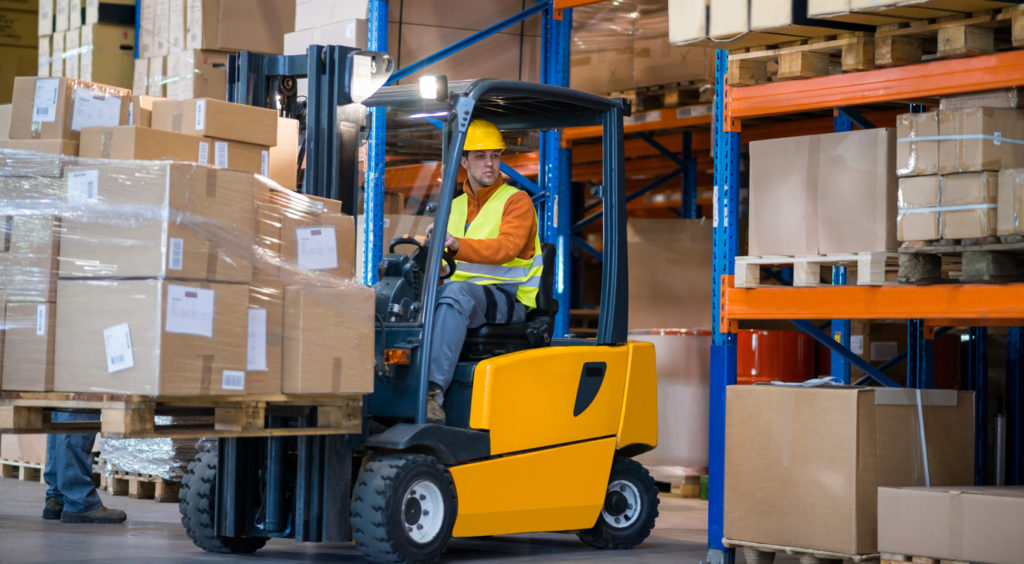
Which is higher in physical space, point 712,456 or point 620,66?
point 620,66

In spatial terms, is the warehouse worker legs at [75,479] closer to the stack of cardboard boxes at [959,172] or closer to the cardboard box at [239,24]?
the cardboard box at [239,24]

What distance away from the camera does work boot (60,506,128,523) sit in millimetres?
7504

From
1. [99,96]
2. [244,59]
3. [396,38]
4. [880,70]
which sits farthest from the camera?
[396,38]

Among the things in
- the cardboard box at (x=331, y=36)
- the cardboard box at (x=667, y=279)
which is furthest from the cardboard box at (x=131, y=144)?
the cardboard box at (x=667, y=279)

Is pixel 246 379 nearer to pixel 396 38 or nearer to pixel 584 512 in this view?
pixel 584 512

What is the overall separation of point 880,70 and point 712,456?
1.88m

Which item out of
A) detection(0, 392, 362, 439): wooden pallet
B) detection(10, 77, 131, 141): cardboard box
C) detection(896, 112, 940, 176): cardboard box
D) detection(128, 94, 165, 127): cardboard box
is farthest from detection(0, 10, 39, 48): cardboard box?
detection(896, 112, 940, 176): cardboard box

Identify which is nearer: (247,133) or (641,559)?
(247,133)

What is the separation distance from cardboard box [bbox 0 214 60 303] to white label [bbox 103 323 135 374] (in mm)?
313

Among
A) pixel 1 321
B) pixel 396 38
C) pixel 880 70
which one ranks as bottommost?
pixel 1 321

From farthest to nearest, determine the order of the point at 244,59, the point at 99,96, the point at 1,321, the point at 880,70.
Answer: the point at 244,59
the point at 880,70
the point at 99,96
the point at 1,321

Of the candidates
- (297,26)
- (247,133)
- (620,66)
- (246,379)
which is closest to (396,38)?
(297,26)

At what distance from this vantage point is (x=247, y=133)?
5617 mm

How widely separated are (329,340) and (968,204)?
2513mm
